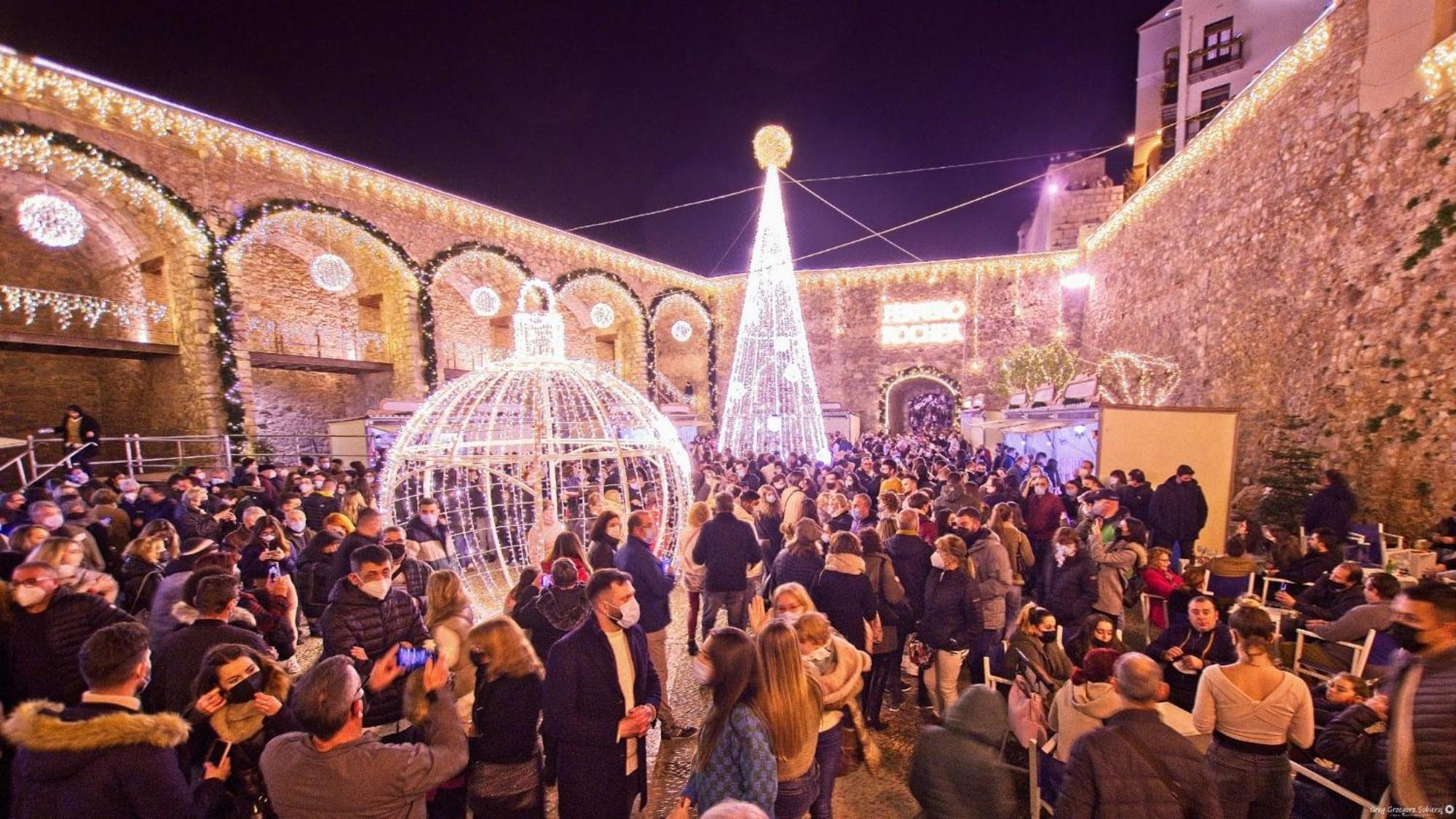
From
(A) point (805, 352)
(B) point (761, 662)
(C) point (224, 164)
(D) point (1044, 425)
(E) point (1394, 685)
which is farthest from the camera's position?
(A) point (805, 352)

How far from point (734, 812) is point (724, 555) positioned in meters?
3.18

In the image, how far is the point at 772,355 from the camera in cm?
1251

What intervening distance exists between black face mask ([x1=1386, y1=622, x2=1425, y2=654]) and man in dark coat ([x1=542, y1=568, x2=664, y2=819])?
285 cm

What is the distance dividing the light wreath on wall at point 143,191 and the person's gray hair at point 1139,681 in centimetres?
1308

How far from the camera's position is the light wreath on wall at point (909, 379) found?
20.4m

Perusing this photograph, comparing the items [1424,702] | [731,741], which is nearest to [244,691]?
[731,741]

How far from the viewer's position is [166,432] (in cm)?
1061

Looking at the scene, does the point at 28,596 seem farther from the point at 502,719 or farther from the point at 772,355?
the point at 772,355

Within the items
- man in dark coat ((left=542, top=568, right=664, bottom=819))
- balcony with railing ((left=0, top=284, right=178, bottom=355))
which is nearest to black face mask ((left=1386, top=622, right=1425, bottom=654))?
man in dark coat ((left=542, top=568, right=664, bottom=819))

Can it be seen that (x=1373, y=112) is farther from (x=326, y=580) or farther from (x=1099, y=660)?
(x=326, y=580)

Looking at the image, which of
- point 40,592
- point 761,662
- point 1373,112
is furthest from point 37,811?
point 1373,112

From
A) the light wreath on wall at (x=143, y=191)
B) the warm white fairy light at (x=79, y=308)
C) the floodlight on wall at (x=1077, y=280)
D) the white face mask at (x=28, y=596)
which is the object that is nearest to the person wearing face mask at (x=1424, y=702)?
the white face mask at (x=28, y=596)

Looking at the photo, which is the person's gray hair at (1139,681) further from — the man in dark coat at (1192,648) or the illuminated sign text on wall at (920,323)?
the illuminated sign text on wall at (920,323)

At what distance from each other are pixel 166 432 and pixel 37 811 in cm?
1233
